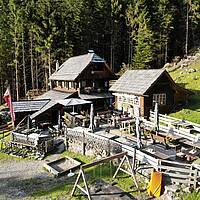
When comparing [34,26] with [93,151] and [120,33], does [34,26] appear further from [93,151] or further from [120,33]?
[93,151]

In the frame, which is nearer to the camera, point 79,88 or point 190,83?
point 79,88

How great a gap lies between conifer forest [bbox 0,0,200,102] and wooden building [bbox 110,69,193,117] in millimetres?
15631

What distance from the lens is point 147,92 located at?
2764cm

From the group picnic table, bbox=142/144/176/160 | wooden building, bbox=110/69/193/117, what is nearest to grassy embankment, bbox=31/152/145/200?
picnic table, bbox=142/144/176/160

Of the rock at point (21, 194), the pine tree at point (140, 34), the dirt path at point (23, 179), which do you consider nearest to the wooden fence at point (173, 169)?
the dirt path at point (23, 179)

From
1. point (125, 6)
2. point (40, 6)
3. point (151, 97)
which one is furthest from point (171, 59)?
point (151, 97)

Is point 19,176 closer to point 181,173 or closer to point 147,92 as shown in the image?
point 181,173

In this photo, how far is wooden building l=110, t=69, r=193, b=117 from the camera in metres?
28.1

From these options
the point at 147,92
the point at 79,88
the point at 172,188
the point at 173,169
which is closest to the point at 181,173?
the point at 173,169

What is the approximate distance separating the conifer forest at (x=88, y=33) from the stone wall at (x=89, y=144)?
24306mm

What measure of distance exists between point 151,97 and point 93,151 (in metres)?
10.3

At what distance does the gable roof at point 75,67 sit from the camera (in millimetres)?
34469

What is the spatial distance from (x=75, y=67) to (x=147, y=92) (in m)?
11.8

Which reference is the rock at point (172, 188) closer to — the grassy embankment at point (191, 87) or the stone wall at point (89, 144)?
the stone wall at point (89, 144)
